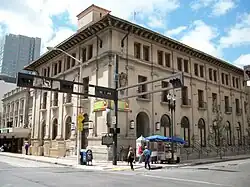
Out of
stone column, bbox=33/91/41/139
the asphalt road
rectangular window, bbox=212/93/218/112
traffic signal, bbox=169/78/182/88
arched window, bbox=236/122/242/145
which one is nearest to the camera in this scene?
the asphalt road

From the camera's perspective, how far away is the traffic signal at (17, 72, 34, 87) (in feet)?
55.3

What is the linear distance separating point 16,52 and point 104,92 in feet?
210

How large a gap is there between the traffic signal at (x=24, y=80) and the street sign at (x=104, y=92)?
578 cm

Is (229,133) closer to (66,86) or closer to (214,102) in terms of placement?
(214,102)

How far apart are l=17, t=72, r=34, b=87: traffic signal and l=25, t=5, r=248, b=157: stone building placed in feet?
28.3

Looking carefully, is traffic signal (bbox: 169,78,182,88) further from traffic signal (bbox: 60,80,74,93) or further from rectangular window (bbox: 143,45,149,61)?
rectangular window (bbox: 143,45,149,61)

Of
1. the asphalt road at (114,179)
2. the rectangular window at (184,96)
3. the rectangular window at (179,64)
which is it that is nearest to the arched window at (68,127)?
the rectangular window at (184,96)

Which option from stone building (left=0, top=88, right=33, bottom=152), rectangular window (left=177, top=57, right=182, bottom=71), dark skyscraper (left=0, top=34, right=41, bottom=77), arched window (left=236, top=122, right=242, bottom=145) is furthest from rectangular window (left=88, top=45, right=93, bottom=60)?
dark skyscraper (left=0, top=34, right=41, bottom=77)

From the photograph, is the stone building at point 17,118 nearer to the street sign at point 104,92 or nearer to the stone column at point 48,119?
the stone column at point 48,119

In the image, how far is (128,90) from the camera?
28.3 metres

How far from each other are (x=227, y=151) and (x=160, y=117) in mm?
14154

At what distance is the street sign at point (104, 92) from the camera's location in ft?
72.3

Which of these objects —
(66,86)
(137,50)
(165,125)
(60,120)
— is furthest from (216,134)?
(66,86)

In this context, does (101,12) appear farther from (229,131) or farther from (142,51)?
(229,131)
